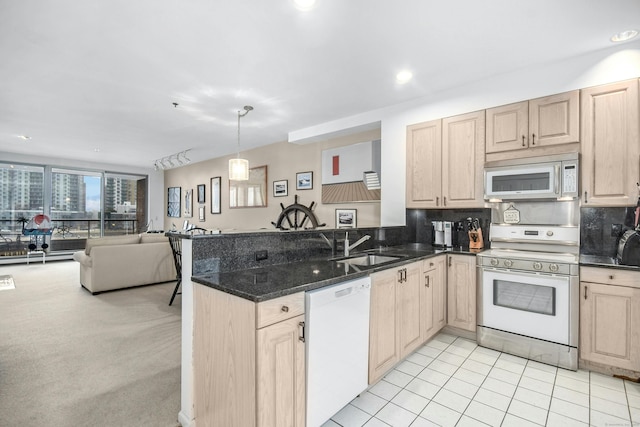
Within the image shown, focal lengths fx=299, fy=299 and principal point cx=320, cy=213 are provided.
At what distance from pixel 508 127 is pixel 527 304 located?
5.41ft

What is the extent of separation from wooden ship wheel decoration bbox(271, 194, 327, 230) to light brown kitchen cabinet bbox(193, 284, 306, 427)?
3.41m

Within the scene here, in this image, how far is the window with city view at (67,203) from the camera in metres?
7.03

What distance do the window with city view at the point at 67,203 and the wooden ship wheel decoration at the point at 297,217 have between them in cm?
555

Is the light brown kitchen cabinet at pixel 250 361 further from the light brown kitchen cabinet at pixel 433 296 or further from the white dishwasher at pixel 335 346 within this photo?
the light brown kitchen cabinet at pixel 433 296

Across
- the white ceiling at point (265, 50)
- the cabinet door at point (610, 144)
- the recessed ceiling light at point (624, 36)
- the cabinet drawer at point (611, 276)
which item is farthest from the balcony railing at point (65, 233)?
the recessed ceiling light at point (624, 36)

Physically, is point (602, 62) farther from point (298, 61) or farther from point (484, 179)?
point (298, 61)

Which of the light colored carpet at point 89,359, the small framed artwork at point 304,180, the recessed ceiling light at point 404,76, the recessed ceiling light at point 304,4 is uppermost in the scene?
the recessed ceiling light at point 304,4

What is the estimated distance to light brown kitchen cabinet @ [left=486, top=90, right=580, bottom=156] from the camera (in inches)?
102

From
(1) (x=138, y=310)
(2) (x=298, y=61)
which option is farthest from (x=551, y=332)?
(1) (x=138, y=310)

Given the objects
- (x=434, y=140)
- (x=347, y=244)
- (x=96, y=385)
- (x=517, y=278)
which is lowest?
(x=96, y=385)

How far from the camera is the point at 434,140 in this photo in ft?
11.1

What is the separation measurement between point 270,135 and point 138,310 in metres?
3.32

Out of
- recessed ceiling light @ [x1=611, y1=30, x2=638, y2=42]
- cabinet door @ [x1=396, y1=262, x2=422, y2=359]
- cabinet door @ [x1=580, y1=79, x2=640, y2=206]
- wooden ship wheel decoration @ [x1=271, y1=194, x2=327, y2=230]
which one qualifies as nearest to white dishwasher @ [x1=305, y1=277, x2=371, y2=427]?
cabinet door @ [x1=396, y1=262, x2=422, y2=359]

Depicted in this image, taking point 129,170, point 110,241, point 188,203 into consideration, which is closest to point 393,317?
point 110,241
